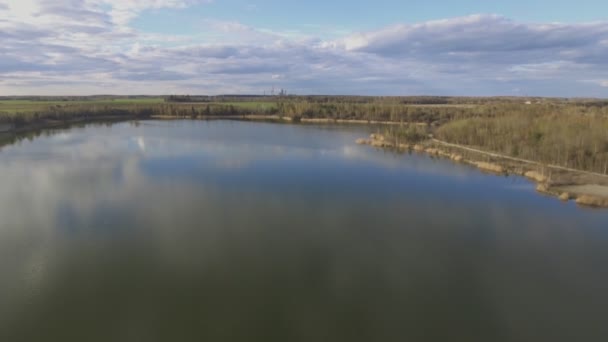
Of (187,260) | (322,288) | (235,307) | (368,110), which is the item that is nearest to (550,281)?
(322,288)

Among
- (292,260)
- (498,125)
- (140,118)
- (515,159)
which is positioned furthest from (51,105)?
(292,260)

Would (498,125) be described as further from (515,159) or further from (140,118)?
(140,118)

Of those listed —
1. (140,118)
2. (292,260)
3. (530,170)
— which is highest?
(140,118)

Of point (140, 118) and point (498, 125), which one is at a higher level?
point (140, 118)

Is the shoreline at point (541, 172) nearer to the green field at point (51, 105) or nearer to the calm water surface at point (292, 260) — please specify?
the calm water surface at point (292, 260)

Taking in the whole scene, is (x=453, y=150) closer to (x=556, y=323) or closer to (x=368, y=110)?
(x=556, y=323)

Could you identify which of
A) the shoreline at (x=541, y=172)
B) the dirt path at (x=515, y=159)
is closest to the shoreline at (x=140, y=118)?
the dirt path at (x=515, y=159)

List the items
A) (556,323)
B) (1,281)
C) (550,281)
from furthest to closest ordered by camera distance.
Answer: (550,281), (1,281), (556,323)
